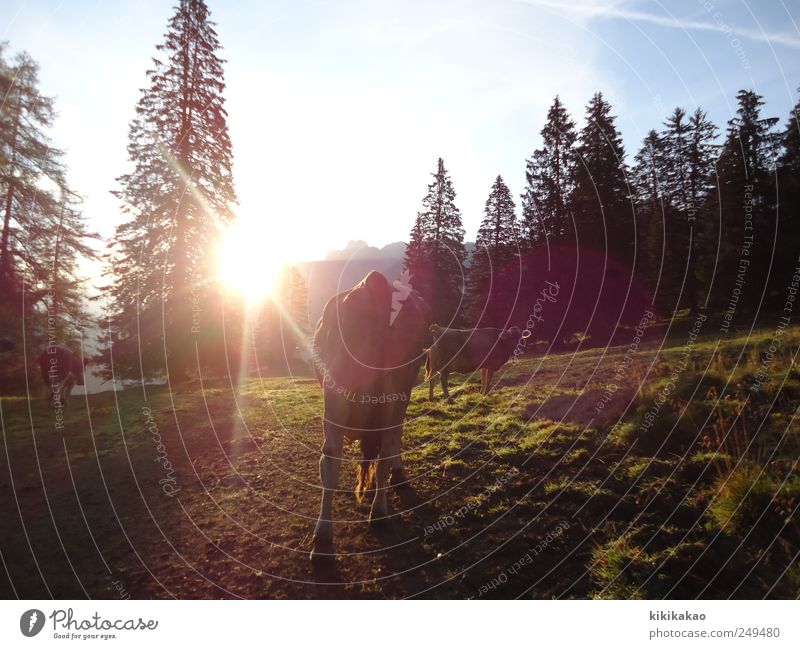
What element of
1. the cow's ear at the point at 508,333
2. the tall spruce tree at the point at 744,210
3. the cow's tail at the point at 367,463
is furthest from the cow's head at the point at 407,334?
the tall spruce tree at the point at 744,210

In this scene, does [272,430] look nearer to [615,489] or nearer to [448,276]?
[448,276]

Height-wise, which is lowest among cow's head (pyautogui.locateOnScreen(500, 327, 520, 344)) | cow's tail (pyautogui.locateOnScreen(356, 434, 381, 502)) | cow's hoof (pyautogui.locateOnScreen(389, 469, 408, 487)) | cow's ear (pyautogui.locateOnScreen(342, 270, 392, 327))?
cow's hoof (pyautogui.locateOnScreen(389, 469, 408, 487))

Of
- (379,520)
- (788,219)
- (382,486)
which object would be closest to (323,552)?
(379,520)

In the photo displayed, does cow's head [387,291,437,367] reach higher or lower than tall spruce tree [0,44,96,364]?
lower

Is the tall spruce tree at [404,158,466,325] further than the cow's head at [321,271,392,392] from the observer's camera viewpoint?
Yes

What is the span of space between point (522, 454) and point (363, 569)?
4.00 m

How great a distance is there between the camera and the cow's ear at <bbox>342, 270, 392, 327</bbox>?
14.9 ft

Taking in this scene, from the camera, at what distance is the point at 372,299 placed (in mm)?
4578

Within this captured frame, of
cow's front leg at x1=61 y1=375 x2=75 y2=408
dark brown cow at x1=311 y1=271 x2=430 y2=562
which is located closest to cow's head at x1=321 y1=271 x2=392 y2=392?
dark brown cow at x1=311 y1=271 x2=430 y2=562

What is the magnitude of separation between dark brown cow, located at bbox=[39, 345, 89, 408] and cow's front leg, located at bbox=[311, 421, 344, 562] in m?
9.14

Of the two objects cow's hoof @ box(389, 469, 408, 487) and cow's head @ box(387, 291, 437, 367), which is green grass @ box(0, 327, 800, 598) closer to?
cow's hoof @ box(389, 469, 408, 487)

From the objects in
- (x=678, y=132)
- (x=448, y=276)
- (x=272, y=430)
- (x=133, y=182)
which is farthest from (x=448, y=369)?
(x=678, y=132)

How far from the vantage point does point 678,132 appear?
3141 cm

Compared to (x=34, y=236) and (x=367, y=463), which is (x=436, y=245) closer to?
(x=367, y=463)
